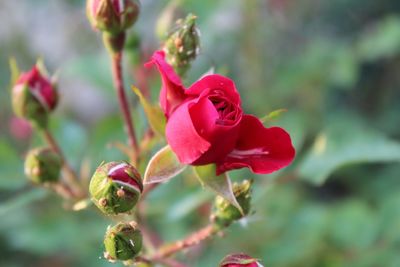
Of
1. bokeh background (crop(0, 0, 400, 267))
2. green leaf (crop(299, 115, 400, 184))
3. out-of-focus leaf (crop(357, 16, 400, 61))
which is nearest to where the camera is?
green leaf (crop(299, 115, 400, 184))

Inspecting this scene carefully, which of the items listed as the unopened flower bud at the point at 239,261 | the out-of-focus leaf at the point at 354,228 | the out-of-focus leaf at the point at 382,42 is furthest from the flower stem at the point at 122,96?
the out-of-focus leaf at the point at 382,42

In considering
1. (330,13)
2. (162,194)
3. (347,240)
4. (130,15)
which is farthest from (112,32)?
(330,13)

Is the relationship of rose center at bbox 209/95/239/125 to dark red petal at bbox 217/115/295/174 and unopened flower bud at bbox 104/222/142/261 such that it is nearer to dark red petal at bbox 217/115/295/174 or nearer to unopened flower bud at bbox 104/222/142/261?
dark red petal at bbox 217/115/295/174

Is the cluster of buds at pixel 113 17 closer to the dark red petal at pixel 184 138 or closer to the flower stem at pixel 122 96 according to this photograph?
the flower stem at pixel 122 96

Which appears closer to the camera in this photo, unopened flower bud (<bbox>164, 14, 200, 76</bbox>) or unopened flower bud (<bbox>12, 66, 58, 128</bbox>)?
unopened flower bud (<bbox>164, 14, 200, 76</bbox>)

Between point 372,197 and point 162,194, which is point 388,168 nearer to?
point 372,197

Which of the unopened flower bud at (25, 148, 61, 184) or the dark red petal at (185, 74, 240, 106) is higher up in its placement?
the unopened flower bud at (25, 148, 61, 184)

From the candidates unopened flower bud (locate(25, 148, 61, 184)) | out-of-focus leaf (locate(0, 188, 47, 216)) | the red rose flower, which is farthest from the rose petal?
out-of-focus leaf (locate(0, 188, 47, 216))
